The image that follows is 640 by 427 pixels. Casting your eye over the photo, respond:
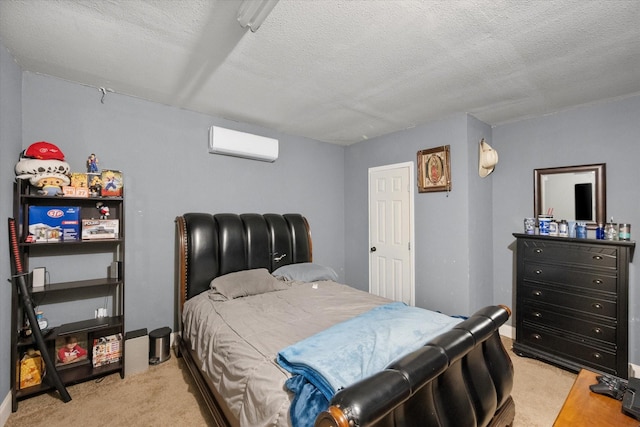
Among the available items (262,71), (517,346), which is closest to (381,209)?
(517,346)

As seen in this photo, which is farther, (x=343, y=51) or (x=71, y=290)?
(x=71, y=290)

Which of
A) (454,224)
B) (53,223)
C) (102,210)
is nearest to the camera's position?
(53,223)

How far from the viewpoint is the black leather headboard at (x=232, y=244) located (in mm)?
2783

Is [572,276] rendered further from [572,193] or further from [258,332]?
[258,332]

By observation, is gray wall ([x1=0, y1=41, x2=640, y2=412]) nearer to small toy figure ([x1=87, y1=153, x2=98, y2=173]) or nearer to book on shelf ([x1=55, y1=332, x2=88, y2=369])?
small toy figure ([x1=87, y1=153, x2=98, y2=173])

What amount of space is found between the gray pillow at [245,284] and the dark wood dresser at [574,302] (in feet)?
8.53

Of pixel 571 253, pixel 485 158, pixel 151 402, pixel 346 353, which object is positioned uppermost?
pixel 485 158

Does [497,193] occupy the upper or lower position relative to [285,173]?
lower

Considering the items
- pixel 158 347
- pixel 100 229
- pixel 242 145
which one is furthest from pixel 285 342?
pixel 242 145

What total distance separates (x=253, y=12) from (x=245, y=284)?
88.3 inches

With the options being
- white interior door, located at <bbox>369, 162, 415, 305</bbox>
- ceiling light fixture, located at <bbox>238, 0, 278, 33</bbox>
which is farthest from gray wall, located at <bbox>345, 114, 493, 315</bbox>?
ceiling light fixture, located at <bbox>238, 0, 278, 33</bbox>

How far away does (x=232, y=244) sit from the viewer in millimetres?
3064

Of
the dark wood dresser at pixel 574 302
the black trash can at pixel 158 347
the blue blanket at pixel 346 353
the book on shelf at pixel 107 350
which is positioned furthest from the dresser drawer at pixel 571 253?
the book on shelf at pixel 107 350

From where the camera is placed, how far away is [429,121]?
3395mm
